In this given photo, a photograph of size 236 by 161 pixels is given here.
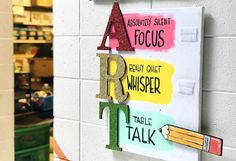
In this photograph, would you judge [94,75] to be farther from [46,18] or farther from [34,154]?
[46,18]

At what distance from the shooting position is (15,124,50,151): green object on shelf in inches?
114

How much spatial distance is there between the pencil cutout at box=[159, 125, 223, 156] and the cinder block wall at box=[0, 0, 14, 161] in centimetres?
132

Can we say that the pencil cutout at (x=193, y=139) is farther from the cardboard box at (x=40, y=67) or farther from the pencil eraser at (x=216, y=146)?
the cardboard box at (x=40, y=67)

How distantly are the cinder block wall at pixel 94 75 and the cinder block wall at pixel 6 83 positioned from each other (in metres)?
0.84

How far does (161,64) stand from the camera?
43.4 inches

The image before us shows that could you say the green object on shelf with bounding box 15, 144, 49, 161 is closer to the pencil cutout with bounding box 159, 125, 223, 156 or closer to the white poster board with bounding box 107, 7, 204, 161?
the white poster board with bounding box 107, 7, 204, 161

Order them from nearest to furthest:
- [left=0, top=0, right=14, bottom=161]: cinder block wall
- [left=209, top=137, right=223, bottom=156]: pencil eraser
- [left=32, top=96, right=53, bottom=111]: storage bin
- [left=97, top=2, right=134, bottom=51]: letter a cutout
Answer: [left=209, top=137, right=223, bottom=156]: pencil eraser
[left=97, top=2, right=134, bottom=51]: letter a cutout
[left=0, top=0, right=14, bottom=161]: cinder block wall
[left=32, top=96, right=53, bottom=111]: storage bin

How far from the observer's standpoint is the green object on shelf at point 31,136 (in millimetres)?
2896

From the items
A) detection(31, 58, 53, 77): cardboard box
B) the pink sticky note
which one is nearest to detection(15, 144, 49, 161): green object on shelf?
detection(31, 58, 53, 77): cardboard box

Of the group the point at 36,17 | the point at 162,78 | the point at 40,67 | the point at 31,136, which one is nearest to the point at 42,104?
the point at 31,136

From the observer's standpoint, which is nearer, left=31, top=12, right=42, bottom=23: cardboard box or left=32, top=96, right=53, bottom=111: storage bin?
left=32, top=96, right=53, bottom=111: storage bin

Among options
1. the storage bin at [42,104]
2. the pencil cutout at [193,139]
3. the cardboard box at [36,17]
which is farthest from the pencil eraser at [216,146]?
the cardboard box at [36,17]

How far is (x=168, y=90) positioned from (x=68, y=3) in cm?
51

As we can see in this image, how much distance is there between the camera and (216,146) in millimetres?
1003
